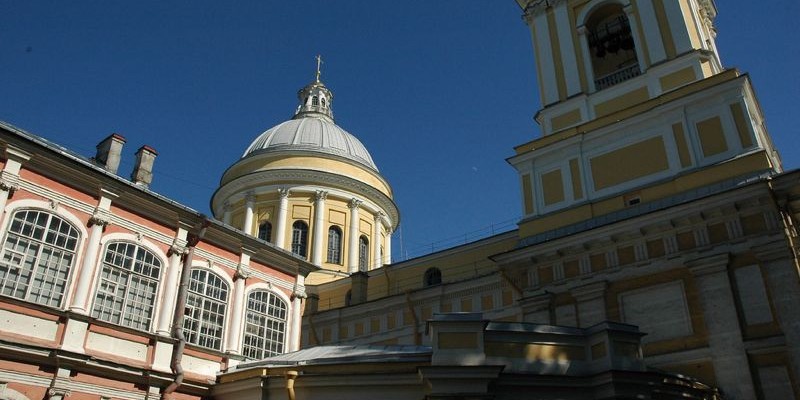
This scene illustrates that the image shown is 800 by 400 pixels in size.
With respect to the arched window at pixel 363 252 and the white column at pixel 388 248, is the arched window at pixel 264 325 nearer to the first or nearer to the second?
the arched window at pixel 363 252

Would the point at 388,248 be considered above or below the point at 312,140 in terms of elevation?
below

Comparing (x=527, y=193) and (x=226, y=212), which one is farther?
(x=226, y=212)

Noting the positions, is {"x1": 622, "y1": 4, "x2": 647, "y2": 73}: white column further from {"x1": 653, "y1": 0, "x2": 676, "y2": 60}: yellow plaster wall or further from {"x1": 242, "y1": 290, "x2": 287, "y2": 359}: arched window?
{"x1": 242, "y1": 290, "x2": 287, "y2": 359}: arched window

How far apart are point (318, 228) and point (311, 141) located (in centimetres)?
609

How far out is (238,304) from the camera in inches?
695

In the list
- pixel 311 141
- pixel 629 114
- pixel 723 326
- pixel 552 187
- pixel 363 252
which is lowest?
pixel 723 326

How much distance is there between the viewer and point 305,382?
41.2 feet

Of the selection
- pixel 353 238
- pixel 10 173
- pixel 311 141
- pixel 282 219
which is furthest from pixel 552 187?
pixel 311 141

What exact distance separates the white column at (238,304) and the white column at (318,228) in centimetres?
1382

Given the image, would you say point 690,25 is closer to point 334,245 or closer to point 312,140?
point 334,245

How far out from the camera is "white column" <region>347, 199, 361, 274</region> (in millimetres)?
32938

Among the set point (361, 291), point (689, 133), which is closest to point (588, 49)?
point (689, 133)

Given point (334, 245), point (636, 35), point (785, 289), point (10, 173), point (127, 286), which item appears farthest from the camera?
point (334, 245)

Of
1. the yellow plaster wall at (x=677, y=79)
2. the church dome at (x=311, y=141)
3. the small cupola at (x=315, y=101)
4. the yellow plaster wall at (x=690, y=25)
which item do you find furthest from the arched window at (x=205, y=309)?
the small cupola at (x=315, y=101)
